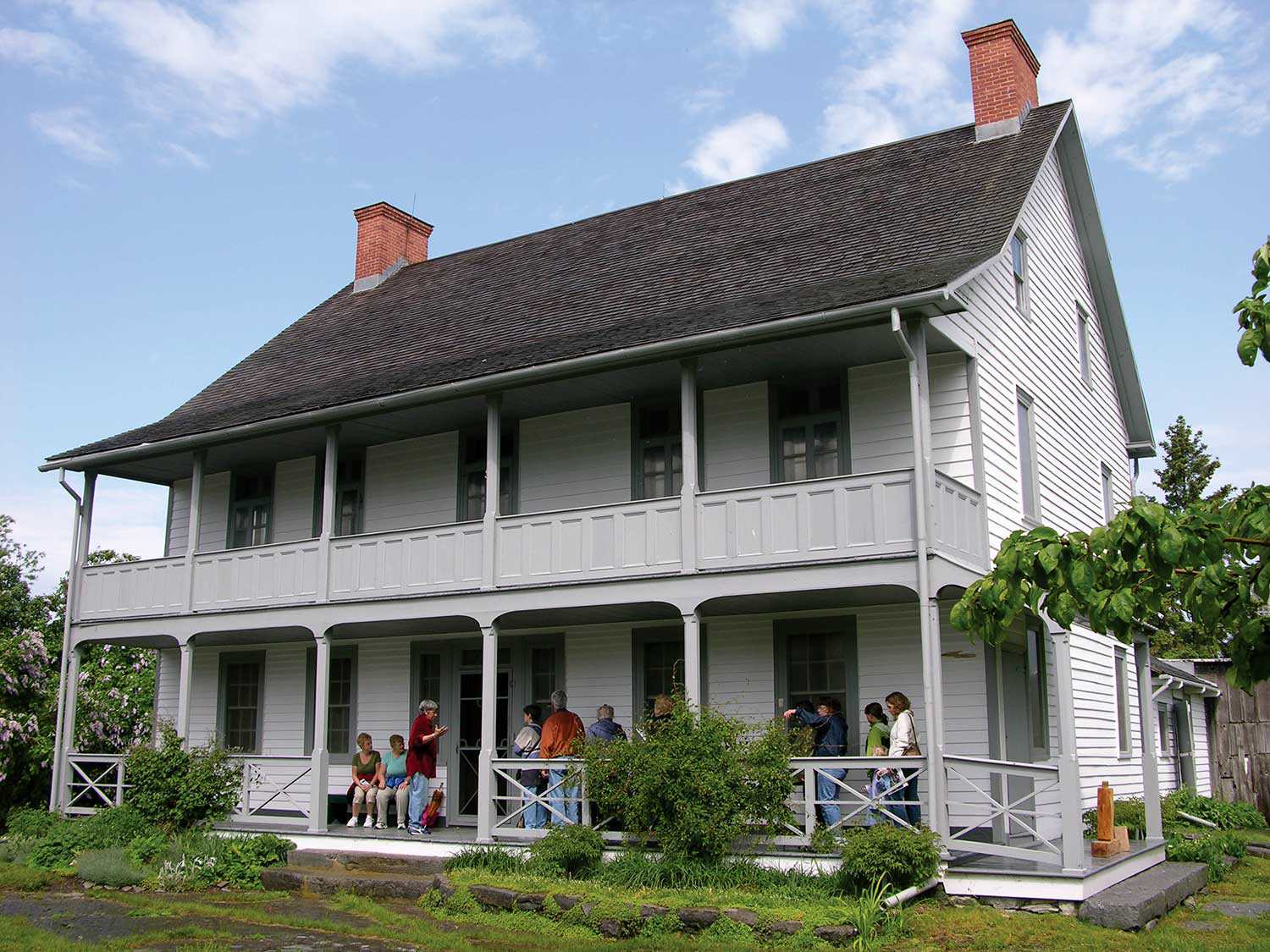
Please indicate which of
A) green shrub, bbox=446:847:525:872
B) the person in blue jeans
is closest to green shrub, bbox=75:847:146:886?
green shrub, bbox=446:847:525:872

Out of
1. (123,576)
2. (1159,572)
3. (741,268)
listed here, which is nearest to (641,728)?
(741,268)

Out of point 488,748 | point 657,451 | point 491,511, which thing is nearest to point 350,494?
point 491,511

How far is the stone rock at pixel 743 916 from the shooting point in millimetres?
10688

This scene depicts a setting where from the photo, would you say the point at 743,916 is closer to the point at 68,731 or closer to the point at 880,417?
the point at 880,417

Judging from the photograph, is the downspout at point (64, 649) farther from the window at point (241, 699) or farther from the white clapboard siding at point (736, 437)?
the white clapboard siding at point (736, 437)

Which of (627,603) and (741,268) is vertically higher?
(741,268)

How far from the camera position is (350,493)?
20.0m

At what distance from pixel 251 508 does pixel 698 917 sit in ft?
42.2

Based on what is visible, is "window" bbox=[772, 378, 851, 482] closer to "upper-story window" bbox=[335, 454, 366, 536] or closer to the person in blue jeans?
the person in blue jeans

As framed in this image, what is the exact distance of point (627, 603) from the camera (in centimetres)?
1487

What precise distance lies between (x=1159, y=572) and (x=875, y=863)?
24.0 ft

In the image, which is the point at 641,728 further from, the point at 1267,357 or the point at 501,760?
the point at 1267,357

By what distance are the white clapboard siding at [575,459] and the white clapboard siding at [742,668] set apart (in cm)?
229

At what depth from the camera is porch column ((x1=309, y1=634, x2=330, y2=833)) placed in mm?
16188
